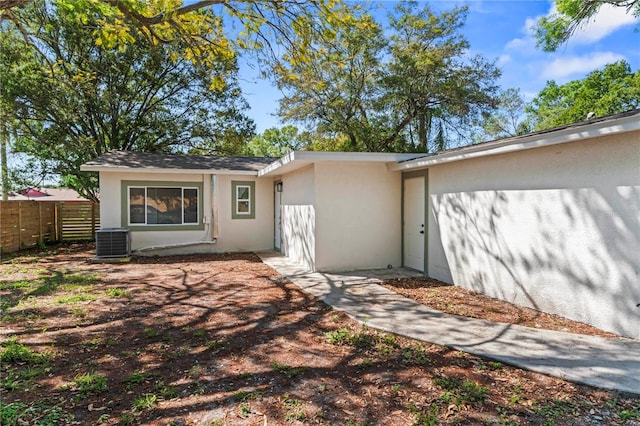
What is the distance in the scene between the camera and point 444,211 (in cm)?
692

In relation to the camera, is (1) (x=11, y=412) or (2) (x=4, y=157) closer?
(1) (x=11, y=412)

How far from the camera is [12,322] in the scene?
461 centimetres

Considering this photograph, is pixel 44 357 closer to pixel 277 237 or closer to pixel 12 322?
pixel 12 322

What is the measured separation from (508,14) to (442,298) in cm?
748

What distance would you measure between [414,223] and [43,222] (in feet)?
A: 39.6

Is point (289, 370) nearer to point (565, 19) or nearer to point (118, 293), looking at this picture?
point (118, 293)

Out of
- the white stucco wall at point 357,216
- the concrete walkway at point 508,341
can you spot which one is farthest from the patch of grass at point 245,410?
the white stucco wall at point 357,216

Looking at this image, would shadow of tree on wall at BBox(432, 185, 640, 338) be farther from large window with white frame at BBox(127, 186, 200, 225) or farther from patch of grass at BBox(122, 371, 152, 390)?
large window with white frame at BBox(127, 186, 200, 225)

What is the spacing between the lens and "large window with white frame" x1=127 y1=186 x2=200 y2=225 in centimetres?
1044

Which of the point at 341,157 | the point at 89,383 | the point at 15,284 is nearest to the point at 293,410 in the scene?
the point at 89,383

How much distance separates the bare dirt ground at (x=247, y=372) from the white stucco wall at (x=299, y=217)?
2.40 metres

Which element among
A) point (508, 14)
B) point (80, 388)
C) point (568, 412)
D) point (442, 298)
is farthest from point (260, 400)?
point (508, 14)

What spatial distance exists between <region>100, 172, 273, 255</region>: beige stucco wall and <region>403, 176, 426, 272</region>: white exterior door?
16.3ft

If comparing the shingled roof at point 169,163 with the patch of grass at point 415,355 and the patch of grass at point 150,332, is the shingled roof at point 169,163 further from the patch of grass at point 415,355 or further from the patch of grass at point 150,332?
the patch of grass at point 415,355
